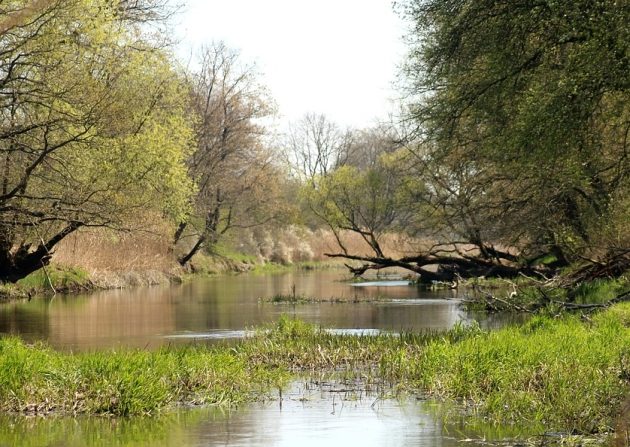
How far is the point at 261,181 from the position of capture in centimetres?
6044

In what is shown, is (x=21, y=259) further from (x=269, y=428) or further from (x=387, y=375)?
(x=269, y=428)

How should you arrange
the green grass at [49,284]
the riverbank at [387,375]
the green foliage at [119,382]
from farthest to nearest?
the green grass at [49,284], the green foliage at [119,382], the riverbank at [387,375]

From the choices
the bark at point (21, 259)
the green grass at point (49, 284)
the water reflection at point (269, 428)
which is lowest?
the water reflection at point (269, 428)

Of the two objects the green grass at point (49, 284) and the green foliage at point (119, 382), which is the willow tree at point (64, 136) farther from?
the green foliage at point (119, 382)

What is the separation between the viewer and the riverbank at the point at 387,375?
41.2 ft

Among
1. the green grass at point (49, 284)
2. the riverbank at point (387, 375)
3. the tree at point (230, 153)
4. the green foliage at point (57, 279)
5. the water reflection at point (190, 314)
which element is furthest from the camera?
the tree at point (230, 153)

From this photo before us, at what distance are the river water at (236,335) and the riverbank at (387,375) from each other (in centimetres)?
51

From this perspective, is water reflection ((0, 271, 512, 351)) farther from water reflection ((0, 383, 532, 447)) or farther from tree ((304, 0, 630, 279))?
water reflection ((0, 383, 532, 447))

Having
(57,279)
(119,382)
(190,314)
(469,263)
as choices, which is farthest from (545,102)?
(57,279)

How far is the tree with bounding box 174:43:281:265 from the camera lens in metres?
58.4

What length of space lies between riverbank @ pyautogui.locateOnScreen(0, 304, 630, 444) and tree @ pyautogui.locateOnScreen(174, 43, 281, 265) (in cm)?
4075

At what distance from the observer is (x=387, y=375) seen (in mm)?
15828

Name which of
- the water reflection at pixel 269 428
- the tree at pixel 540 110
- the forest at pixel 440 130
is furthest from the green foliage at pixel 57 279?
the water reflection at pixel 269 428

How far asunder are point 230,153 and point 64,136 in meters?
32.7
